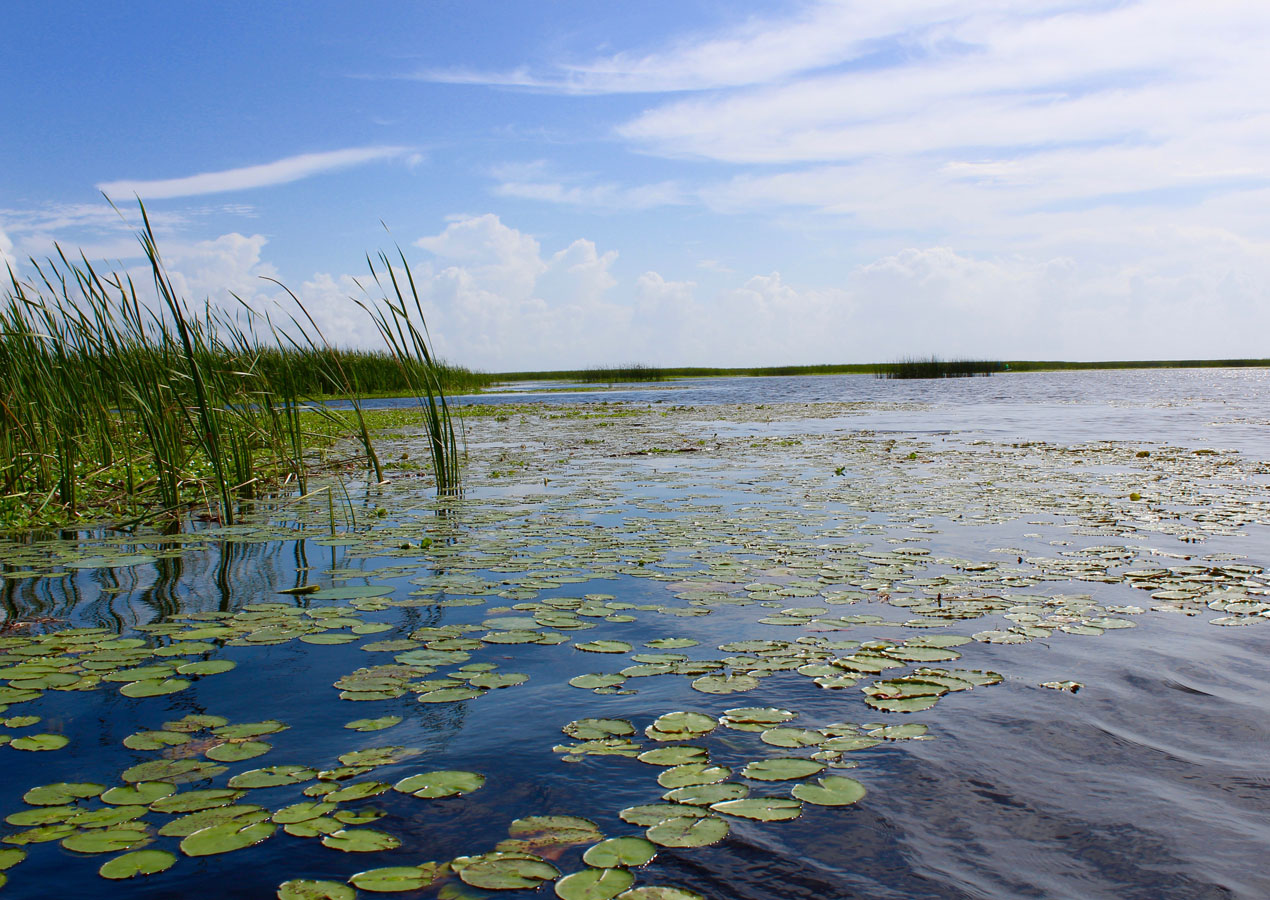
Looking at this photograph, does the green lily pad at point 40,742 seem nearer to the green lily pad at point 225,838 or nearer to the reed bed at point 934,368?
the green lily pad at point 225,838

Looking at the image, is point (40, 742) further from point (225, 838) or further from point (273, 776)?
point (225, 838)

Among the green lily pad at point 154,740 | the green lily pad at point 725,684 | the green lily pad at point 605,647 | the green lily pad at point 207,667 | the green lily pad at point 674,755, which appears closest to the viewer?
the green lily pad at point 674,755

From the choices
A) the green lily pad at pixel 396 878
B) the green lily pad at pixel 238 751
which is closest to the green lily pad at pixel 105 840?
the green lily pad at pixel 238 751

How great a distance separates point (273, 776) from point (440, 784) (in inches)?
19.9

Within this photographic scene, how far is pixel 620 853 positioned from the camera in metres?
1.86

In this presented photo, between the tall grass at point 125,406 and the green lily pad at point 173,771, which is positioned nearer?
the green lily pad at point 173,771

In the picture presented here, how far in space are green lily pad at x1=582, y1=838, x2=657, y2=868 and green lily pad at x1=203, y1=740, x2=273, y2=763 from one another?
1195 mm

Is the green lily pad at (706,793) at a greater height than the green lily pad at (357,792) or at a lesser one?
lesser

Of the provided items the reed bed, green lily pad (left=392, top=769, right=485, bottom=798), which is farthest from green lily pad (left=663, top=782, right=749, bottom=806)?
the reed bed

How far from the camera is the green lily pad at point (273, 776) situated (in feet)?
7.26

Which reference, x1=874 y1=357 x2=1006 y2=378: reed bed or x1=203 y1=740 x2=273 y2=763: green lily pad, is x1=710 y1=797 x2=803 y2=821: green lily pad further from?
x1=874 y1=357 x2=1006 y2=378: reed bed

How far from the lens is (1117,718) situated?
265cm

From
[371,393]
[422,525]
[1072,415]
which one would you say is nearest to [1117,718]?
[422,525]

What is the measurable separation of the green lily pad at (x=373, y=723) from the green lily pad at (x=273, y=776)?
28cm
